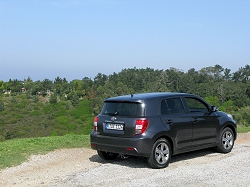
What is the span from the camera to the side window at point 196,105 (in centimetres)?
887

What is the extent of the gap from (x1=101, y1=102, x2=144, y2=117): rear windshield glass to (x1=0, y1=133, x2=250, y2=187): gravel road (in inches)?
44.3

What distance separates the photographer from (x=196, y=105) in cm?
909

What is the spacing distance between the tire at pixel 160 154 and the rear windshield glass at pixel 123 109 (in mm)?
743

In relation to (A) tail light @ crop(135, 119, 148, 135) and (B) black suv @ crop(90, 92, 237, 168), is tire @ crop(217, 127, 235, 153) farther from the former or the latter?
(A) tail light @ crop(135, 119, 148, 135)

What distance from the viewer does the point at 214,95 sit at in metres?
87.6

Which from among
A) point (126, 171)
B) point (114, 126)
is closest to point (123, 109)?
point (114, 126)

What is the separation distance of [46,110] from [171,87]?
108ft

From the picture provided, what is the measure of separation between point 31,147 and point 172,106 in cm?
412

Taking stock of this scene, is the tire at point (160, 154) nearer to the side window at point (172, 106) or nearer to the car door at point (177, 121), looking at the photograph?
the car door at point (177, 121)

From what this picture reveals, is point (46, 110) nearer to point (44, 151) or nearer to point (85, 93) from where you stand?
point (85, 93)

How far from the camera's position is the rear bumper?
7.64m

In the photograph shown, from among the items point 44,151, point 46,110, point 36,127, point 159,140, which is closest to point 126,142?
point 159,140

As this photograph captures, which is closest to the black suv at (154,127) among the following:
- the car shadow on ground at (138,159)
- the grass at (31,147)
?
the car shadow on ground at (138,159)

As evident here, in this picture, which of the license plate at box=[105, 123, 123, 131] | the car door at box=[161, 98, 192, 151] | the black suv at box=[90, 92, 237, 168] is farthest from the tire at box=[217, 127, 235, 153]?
the license plate at box=[105, 123, 123, 131]
